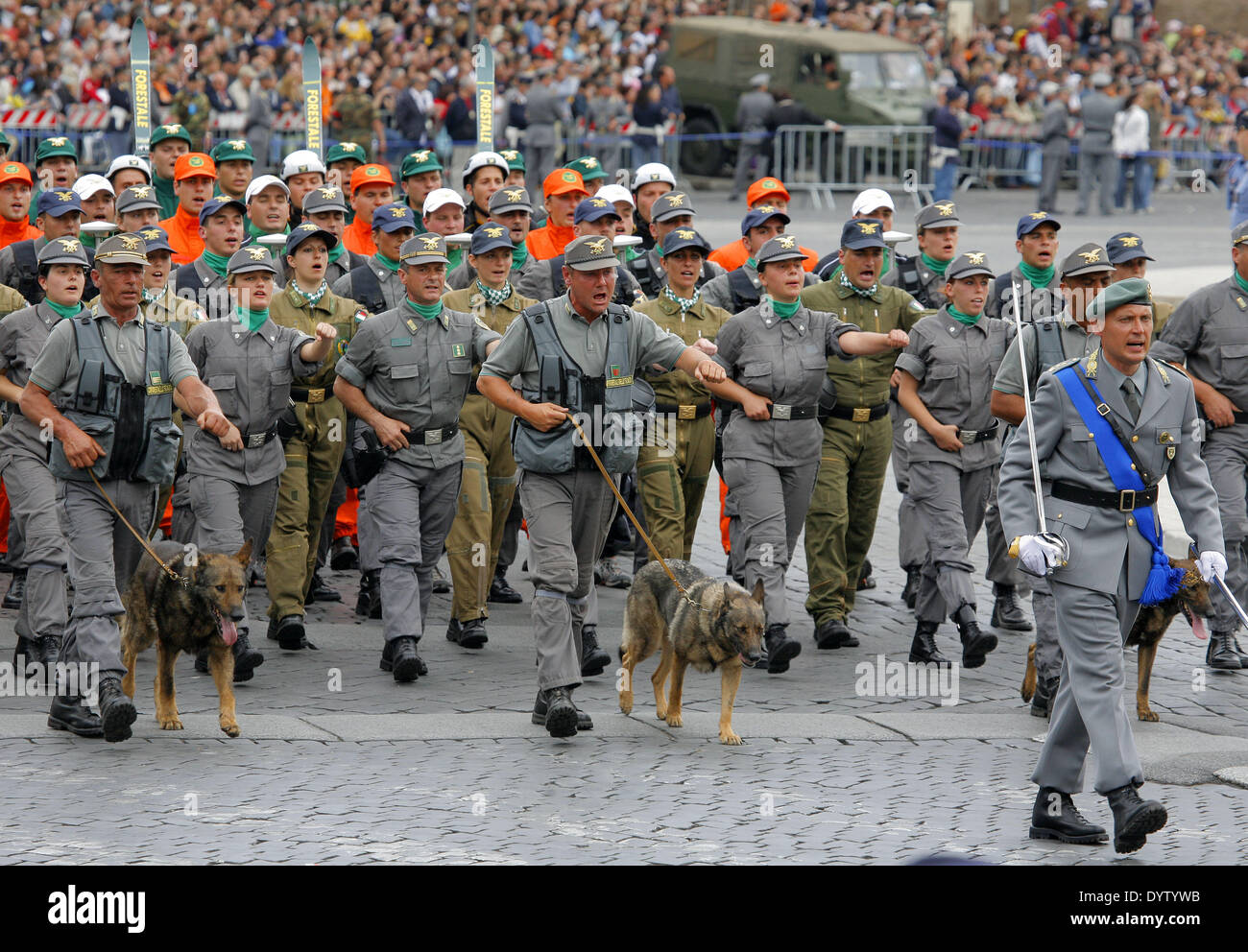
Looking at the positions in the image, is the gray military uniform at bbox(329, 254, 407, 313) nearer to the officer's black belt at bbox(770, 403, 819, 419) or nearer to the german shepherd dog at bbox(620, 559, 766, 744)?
the officer's black belt at bbox(770, 403, 819, 419)

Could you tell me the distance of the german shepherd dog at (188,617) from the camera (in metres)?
8.32

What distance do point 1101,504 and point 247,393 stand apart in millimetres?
4525

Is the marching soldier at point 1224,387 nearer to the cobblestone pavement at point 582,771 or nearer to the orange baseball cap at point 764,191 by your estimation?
Result: the cobblestone pavement at point 582,771

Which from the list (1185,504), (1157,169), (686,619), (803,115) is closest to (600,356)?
(686,619)

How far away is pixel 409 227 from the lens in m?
10.8

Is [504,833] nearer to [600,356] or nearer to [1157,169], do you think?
[600,356]

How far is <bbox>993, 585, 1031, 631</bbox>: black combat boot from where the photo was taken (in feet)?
34.5

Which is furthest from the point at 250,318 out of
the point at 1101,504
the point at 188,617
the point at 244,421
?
the point at 1101,504

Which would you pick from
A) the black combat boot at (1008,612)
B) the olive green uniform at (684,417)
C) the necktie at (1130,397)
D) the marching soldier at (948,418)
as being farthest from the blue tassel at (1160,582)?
the black combat boot at (1008,612)

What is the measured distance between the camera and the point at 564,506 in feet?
28.1

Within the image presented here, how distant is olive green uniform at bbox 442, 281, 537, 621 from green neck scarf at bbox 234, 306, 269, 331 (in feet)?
3.67

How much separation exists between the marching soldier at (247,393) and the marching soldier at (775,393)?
2128 mm

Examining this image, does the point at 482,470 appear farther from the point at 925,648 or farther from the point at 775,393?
the point at 925,648
